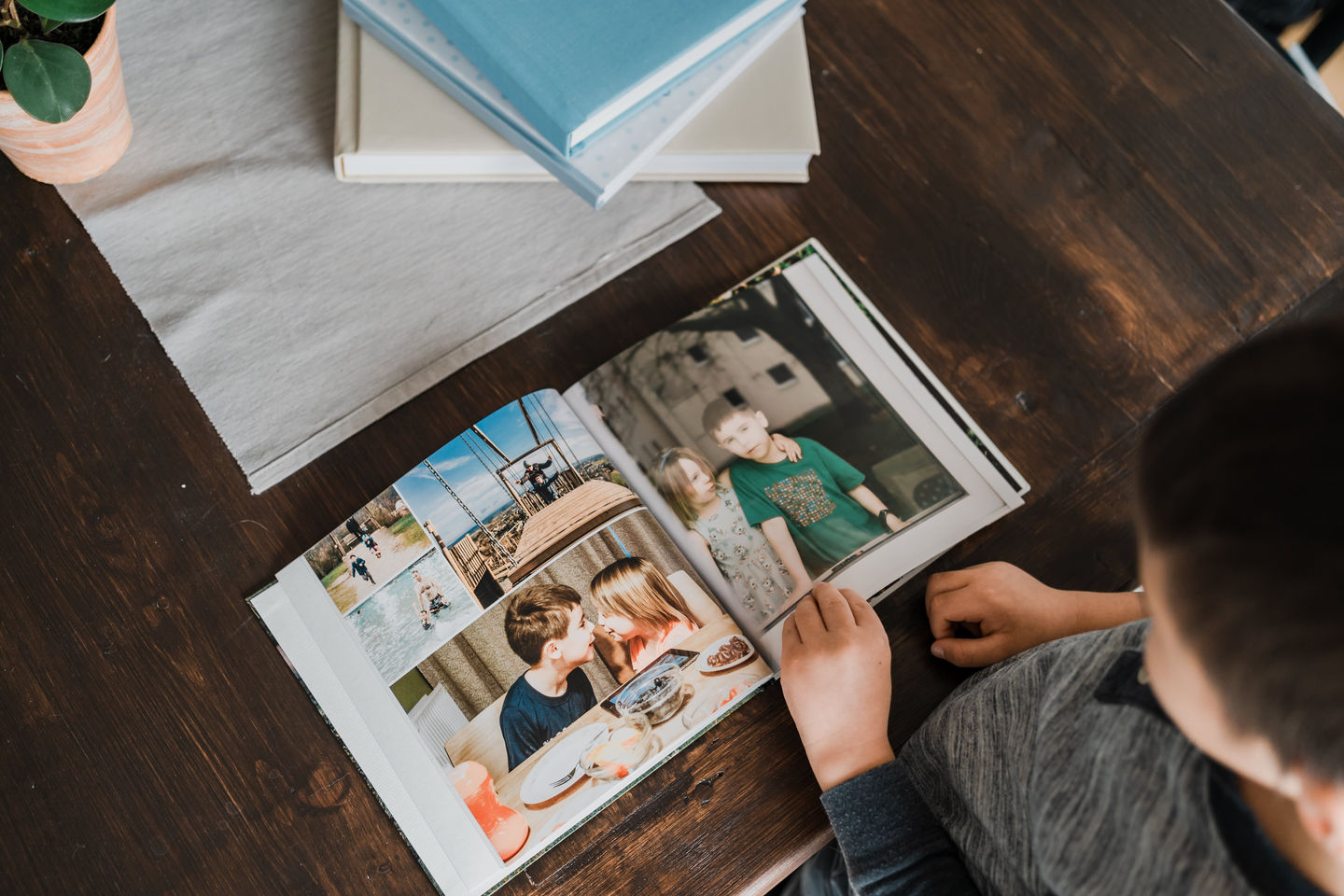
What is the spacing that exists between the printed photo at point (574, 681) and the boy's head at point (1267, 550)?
0.96ft

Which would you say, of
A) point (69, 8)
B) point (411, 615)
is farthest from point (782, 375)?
point (69, 8)

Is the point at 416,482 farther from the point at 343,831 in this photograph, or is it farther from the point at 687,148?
the point at 687,148

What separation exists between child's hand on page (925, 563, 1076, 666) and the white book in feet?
1.16

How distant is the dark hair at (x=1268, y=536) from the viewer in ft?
0.97

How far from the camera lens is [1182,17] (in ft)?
2.66

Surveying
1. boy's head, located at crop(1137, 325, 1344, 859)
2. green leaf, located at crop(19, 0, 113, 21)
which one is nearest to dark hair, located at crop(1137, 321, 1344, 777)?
boy's head, located at crop(1137, 325, 1344, 859)

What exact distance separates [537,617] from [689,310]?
0.89 feet

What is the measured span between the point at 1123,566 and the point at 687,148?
0.46m

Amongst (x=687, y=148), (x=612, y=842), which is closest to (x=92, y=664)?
(x=612, y=842)

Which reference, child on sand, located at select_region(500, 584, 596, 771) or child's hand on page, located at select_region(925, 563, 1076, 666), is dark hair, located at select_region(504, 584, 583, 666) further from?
child's hand on page, located at select_region(925, 563, 1076, 666)

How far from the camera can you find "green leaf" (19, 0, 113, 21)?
495 mm

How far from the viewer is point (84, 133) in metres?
0.60

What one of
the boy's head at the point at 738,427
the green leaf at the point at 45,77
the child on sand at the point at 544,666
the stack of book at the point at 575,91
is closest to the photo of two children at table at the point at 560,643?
the child on sand at the point at 544,666

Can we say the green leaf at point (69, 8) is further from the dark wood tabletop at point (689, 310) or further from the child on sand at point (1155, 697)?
the child on sand at point (1155, 697)
